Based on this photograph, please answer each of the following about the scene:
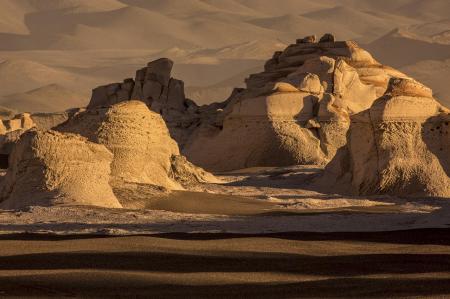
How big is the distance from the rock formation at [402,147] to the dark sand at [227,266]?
9495mm

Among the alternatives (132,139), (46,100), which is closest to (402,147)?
(132,139)

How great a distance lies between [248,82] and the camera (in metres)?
41.6

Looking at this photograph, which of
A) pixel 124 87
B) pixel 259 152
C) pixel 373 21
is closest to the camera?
pixel 259 152

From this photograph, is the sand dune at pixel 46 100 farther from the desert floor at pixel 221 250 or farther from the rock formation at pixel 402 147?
the desert floor at pixel 221 250

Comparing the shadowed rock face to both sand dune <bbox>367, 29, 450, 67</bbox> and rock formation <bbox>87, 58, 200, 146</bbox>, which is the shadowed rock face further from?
sand dune <bbox>367, 29, 450, 67</bbox>

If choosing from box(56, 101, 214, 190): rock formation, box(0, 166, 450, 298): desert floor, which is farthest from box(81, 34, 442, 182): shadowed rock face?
box(0, 166, 450, 298): desert floor

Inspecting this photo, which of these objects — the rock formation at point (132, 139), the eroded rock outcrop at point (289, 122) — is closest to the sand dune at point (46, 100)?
the eroded rock outcrop at point (289, 122)

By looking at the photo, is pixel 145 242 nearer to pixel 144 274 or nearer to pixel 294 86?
pixel 144 274

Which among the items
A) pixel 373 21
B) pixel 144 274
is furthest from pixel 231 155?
pixel 373 21

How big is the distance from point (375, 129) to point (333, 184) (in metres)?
2.23

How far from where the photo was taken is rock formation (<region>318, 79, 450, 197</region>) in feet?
85.3

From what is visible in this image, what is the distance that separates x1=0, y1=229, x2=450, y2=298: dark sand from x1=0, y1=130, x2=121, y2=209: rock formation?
3.62 metres

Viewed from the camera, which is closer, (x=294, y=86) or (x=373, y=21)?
(x=294, y=86)

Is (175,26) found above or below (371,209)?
above
